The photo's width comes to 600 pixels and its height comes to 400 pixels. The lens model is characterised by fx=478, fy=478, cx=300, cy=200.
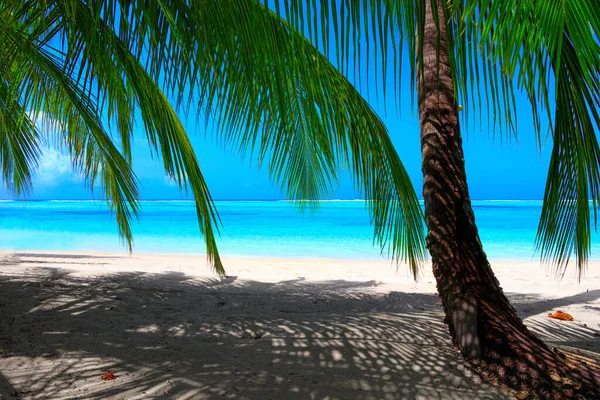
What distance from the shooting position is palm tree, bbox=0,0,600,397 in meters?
0.79

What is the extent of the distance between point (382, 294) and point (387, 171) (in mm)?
1535

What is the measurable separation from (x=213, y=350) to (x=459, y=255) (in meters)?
1.17

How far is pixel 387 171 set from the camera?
9.92 ft

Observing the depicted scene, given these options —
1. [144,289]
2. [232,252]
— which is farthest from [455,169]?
[232,252]

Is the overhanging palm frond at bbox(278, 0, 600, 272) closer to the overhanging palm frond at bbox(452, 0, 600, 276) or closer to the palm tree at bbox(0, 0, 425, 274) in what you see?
the overhanging palm frond at bbox(452, 0, 600, 276)

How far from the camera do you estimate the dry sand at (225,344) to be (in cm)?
180

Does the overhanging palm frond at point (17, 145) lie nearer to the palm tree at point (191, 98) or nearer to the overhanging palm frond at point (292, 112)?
the palm tree at point (191, 98)

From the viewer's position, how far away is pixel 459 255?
2.02 meters

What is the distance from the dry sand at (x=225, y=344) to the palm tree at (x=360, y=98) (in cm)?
34

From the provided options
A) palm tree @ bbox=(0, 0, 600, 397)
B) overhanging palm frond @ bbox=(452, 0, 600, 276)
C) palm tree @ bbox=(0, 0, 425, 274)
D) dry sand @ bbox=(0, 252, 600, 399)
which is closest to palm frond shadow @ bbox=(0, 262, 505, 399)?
dry sand @ bbox=(0, 252, 600, 399)

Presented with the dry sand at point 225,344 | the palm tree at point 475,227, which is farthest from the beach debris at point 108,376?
the palm tree at point 475,227

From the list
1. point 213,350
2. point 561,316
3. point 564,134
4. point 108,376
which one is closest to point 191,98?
point 108,376

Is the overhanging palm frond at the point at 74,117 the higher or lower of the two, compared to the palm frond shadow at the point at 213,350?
higher

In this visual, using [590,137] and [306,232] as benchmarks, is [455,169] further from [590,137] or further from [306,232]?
[306,232]
